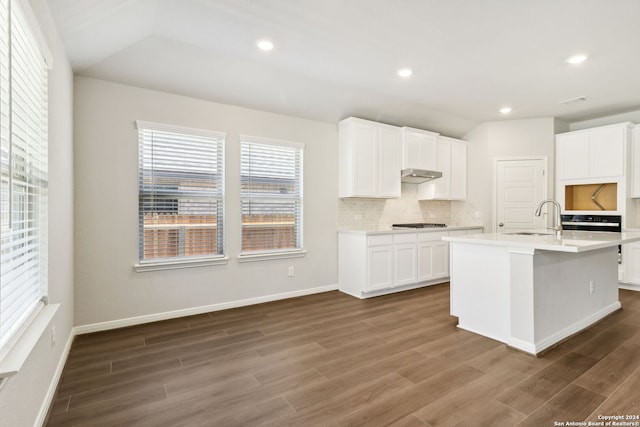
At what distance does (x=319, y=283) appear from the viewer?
4688mm

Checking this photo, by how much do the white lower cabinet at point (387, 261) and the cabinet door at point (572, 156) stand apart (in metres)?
2.17

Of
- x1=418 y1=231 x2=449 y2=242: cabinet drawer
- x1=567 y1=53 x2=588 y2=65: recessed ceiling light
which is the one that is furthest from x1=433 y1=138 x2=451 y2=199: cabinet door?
x1=567 y1=53 x2=588 y2=65: recessed ceiling light

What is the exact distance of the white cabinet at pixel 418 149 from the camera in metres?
5.10

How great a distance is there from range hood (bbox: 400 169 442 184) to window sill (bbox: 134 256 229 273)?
2.87 meters

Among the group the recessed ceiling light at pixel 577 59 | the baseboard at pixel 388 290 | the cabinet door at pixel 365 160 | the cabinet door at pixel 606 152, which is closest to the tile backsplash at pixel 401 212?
the cabinet door at pixel 365 160

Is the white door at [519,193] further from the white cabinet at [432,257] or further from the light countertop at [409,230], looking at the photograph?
the white cabinet at [432,257]

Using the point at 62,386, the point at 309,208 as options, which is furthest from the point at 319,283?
the point at 62,386

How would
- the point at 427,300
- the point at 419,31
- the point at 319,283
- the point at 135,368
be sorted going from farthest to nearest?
the point at 319,283 < the point at 427,300 < the point at 419,31 < the point at 135,368

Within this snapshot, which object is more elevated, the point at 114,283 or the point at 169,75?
the point at 169,75

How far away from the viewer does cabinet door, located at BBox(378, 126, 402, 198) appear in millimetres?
4852

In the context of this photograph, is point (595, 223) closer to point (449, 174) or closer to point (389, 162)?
point (449, 174)

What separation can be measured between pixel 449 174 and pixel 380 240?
83.6 inches

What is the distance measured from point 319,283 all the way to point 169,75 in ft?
10.2

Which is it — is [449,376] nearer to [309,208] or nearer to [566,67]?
[309,208]
